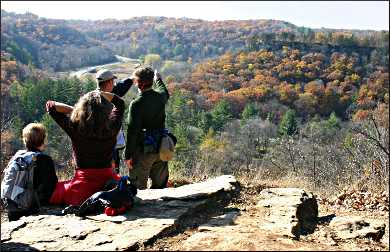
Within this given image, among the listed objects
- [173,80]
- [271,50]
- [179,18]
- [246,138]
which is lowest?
[246,138]

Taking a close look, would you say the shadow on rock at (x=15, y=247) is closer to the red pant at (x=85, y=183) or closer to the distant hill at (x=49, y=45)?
the red pant at (x=85, y=183)

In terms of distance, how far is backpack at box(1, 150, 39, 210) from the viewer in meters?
3.83

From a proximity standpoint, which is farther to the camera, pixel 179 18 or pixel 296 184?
pixel 179 18

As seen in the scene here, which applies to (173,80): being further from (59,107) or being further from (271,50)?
(59,107)

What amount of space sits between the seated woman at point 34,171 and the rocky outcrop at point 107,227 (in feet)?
0.52

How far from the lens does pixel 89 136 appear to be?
3.77 m

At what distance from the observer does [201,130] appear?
4856cm

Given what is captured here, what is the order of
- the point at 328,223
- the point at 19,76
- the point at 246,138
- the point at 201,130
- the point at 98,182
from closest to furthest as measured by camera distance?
the point at 98,182, the point at 328,223, the point at 246,138, the point at 201,130, the point at 19,76

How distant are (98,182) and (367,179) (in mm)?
3592

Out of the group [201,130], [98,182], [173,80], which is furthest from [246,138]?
[98,182]

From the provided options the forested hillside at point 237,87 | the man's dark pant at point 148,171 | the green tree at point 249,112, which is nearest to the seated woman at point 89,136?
the man's dark pant at point 148,171

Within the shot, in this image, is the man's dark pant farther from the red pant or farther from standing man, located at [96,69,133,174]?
the red pant

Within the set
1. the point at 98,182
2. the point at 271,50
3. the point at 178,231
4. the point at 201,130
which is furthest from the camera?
the point at 271,50

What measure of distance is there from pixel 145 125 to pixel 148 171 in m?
0.52
